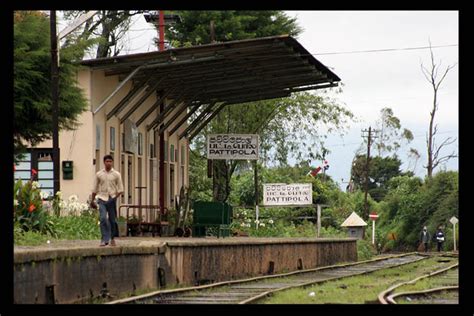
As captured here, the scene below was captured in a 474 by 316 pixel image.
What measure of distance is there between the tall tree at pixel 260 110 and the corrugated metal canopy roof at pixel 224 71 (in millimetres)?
12015

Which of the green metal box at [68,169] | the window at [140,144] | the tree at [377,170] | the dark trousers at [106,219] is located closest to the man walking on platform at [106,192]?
the dark trousers at [106,219]

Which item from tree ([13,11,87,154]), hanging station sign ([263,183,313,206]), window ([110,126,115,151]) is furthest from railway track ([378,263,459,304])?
hanging station sign ([263,183,313,206])

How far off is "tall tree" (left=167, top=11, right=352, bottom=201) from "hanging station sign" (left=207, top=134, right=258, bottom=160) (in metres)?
15.0

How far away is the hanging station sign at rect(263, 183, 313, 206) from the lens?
43.5 metres

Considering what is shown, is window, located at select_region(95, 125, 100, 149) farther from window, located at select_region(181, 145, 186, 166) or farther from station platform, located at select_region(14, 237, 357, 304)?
window, located at select_region(181, 145, 186, 166)

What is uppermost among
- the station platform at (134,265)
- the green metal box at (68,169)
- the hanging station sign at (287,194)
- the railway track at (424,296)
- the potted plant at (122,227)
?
the green metal box at (68,169)

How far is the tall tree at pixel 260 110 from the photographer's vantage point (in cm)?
5853

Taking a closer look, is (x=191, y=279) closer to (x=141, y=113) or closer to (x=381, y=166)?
(x=141, y=113)

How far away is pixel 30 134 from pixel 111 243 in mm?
3730

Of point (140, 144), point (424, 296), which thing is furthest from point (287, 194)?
point (424, 296)

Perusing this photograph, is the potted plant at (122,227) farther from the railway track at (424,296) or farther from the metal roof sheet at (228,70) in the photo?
the railway track at (424,296)

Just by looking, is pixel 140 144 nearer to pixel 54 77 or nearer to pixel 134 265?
pixel 54 77
